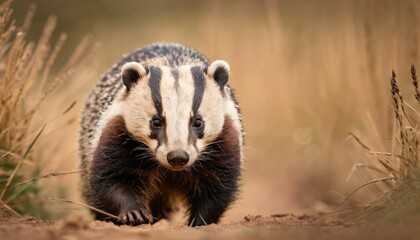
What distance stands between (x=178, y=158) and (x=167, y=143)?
6.8 inches

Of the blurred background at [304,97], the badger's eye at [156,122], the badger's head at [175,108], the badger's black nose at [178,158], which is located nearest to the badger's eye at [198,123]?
the badger's head at [175,108]

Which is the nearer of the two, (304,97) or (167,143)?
(167,143)

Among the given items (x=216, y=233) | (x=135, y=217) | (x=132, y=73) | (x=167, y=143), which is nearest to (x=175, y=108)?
(x=167, y=143)

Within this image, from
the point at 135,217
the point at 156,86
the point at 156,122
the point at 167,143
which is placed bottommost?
the point at 135,217

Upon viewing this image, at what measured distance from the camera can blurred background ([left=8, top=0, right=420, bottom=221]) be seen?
7324 mm

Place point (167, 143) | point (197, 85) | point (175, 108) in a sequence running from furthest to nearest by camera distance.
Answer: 1. point (197, 85)
2. point (175, 108)
3. point (167, 143)

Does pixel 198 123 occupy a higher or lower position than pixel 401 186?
higher

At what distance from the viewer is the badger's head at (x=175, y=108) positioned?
5.26m

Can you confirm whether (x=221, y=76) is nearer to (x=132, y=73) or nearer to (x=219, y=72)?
(x=219, y=72)

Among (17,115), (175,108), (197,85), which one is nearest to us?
(175,108)

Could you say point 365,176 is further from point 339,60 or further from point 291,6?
point 291,6

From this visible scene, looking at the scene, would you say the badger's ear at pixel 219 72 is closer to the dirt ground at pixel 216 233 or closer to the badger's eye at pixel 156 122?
the badger's eye at pixel 156 122

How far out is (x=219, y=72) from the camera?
5914 mm

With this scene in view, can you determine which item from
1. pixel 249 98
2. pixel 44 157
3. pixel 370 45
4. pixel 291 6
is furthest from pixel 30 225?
pixel 291 6
